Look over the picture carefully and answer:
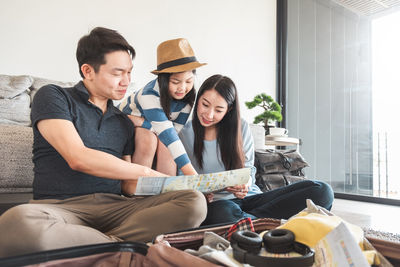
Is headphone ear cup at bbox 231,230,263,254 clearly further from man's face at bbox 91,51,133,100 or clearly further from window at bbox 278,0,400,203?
window at bbox 278,0,400,203

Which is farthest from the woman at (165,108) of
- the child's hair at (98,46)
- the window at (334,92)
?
the window at (334,92)

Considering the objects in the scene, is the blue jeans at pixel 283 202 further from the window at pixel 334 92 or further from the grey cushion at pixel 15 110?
the window at pixel 334 92

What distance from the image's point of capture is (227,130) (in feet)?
4.86

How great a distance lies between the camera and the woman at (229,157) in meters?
1.30

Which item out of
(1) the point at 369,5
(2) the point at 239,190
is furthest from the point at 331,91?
(2) the point at 239,190

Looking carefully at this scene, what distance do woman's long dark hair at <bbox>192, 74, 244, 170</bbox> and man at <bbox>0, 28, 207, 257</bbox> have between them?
0.38m

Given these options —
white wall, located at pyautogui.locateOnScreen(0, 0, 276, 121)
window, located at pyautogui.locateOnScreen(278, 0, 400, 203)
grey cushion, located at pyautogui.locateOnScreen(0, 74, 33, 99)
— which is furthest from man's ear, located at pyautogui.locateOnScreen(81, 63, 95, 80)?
window, located at pyautogui.locateOnScreen(278, 0, 400, 203)

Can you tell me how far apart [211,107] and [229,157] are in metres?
0.23

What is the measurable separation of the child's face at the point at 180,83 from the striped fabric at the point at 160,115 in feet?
0.21

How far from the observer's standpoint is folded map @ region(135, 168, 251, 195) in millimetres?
959

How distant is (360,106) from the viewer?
10.2ft

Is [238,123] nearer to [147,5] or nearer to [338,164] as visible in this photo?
[147,5]

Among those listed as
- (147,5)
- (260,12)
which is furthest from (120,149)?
(260,12)

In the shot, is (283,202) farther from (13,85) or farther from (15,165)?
(13,85)
